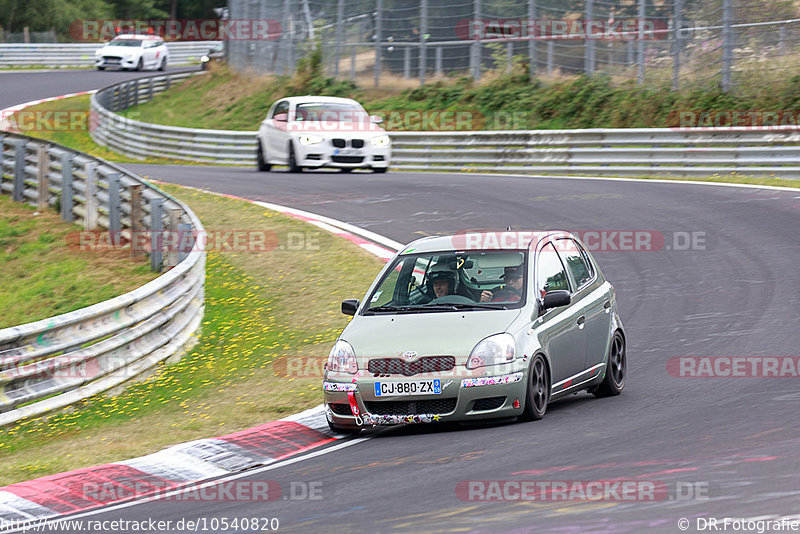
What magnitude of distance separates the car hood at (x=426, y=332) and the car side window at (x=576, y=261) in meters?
1.23

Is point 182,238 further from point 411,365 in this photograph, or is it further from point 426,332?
point 411,365

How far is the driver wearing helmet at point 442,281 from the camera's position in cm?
942

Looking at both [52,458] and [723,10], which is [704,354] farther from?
[723,10]

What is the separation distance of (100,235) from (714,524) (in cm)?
1424

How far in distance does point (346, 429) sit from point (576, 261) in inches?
104

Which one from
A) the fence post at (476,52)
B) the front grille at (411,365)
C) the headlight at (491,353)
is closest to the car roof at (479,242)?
the headlight at (491,353)

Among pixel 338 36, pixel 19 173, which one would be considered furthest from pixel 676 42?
pixel 19 173

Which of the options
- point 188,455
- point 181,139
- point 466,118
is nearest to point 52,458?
point 188,455

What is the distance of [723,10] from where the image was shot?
26297mm

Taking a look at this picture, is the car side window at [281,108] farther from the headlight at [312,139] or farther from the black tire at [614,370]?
the black tire at [614,370]

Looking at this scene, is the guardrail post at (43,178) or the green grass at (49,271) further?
the guardrail post at (43,178)

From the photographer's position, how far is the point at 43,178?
68.0 feet

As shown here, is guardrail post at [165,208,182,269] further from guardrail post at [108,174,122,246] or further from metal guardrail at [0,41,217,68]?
metal guardrail at [0,41,217,68]

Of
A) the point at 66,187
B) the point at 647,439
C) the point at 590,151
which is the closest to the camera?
the point at 647,439
